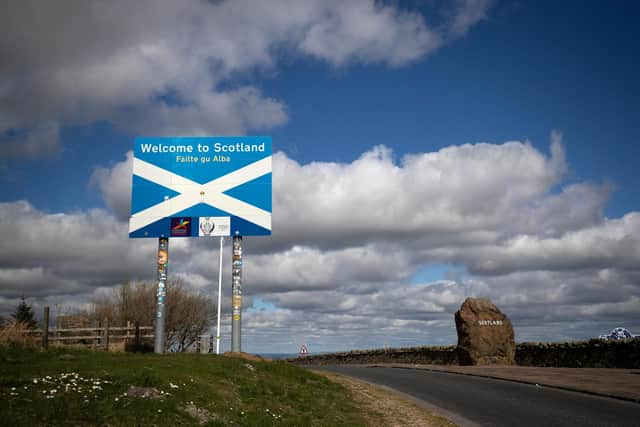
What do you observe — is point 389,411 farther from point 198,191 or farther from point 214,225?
point 198,191

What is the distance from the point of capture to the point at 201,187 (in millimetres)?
23938

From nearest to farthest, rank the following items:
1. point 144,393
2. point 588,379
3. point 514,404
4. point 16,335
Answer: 1. point 144,393
2. point 514,404
3. point 588,379
4. point 16,335

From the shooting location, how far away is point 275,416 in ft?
40.3

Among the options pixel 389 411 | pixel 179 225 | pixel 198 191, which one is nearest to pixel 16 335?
pixel 179 225

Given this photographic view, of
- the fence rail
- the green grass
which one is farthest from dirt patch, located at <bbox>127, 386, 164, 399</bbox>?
the fence rail

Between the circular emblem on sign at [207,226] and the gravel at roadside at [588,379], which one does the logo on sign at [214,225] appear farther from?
the gravel at roadside at [588,379]

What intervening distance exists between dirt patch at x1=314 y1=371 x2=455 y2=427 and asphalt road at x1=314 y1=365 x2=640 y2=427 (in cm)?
69

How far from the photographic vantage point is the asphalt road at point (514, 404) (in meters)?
13.6

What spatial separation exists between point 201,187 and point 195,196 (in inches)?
17.9

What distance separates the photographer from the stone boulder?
32.9 metres

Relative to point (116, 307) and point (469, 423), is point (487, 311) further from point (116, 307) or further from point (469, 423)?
point (116, 307)

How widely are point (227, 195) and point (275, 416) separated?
1303 centimetres

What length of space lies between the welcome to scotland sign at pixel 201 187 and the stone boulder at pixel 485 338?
630 inches

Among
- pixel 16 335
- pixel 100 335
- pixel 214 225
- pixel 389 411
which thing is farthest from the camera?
pixel 100 335
